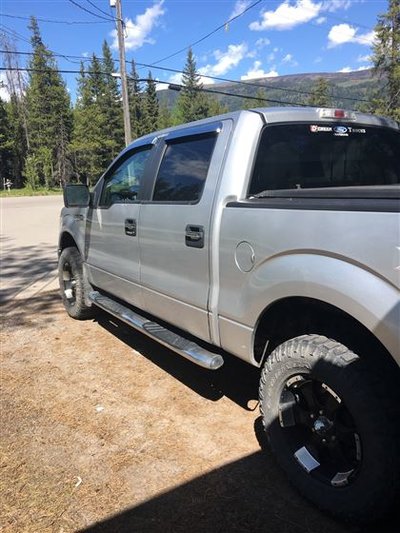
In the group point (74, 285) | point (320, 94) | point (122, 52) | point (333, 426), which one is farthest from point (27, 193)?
point (333, 426)

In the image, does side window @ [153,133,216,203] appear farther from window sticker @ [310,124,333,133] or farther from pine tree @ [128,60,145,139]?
pine tree @ [128,60,145,139]

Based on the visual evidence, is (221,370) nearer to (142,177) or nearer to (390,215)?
(142,177)

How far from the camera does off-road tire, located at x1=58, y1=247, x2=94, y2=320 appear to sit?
533 cm

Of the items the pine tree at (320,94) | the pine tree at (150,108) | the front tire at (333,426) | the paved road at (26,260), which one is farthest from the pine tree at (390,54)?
the pine tree at (150,108)

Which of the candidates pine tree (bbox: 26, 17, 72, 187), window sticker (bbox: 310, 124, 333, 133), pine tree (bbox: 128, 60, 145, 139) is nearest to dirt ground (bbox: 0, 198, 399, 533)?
window sticker (bbox: 310, 124, 333, 133)

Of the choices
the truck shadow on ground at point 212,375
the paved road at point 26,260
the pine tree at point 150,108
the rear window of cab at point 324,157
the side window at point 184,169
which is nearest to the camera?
the rear window of cab at point 324,157

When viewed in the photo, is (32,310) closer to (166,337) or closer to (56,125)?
(166,337)

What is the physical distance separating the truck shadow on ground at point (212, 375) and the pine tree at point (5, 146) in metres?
63.7

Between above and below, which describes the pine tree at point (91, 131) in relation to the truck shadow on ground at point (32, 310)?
above

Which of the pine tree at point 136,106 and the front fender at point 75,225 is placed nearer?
the front fender at point 75,225

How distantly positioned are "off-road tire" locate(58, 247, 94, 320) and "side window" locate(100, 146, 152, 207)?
0.96 metres

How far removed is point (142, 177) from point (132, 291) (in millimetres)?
967

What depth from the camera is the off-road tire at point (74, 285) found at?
17.5ft

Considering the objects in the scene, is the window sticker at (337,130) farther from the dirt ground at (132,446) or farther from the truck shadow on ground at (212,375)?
the dirt ground at (132,446)
